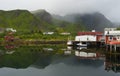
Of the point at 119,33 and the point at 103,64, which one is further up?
the point at 119,33

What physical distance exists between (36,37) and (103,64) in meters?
74.9

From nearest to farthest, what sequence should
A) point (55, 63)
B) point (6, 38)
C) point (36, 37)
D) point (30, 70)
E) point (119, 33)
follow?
1. point (30, 70)
2. point (55, 63)
3. point (119, 33)
4. point (6, 38)
5. point (36, 37)

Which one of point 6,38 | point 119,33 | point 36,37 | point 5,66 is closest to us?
point 5,66

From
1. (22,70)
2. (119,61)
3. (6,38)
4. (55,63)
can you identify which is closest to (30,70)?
(22,70)

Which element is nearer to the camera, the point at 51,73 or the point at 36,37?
the point at 51,73

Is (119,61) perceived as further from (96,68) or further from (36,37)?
(36,37)

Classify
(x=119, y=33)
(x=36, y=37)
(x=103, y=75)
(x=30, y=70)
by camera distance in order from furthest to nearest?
1. (x=36, y=37)
2. (x=119, y=33)
3. (x=30, y=70)
4. (x=103, y=75)

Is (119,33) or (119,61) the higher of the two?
(119,33)

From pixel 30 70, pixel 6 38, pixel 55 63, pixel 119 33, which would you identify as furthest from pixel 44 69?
pixel 6 38

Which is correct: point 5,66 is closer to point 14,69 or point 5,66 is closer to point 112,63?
point 14,69

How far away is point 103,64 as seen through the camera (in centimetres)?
5006

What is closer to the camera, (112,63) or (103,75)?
(103,75)

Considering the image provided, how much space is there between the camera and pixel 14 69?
1796 inches

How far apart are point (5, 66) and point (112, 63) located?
736 inches
